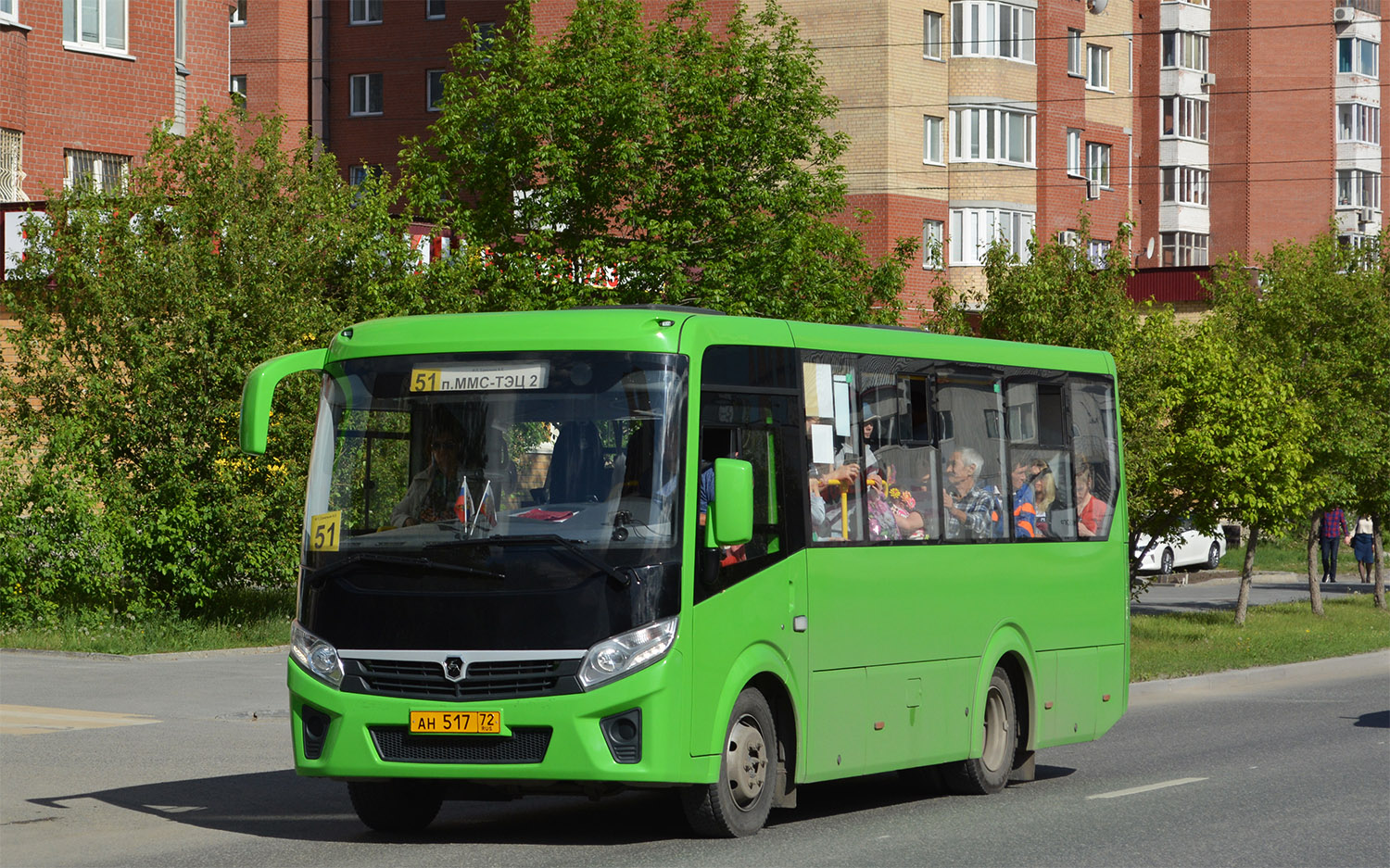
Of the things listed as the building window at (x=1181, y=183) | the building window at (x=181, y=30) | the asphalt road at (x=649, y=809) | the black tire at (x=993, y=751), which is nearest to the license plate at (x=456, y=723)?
the asphalt road at (x=649, y=809)

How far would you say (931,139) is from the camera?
6050 cm

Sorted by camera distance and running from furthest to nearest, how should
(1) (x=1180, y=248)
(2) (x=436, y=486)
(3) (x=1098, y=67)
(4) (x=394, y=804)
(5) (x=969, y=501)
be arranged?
(1) (x=1180, y=248), (3) (x=1098, y=67), (5) (x=969, y=501), (4) (x=394, y=804), (2) (x=436, y=486)

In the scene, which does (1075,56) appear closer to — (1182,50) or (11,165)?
(1182,50)

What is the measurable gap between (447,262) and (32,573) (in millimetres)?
6353

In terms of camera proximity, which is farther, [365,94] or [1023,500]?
[365,94]

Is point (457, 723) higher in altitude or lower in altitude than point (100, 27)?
lower

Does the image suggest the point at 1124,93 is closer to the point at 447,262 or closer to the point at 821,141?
the point at 821,141

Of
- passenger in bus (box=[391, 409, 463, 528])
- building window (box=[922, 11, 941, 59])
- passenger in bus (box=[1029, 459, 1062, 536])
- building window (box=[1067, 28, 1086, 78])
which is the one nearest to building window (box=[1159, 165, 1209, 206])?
building window (box=[1067, 28, 1086, 78])

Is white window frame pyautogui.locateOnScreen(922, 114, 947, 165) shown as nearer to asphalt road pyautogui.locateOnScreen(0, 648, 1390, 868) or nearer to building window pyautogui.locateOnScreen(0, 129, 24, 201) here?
building window pyautogui.locateOnScreen(0, 129, 24, 201)

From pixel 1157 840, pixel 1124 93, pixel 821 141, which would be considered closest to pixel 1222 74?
pixel 1124 93

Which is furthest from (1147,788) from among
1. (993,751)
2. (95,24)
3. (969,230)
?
(969,230)

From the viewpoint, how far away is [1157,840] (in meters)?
10.7

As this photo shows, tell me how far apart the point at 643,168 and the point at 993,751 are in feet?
63.3

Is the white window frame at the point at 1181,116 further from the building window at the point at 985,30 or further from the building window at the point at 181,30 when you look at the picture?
the building window at the point at 181,30
